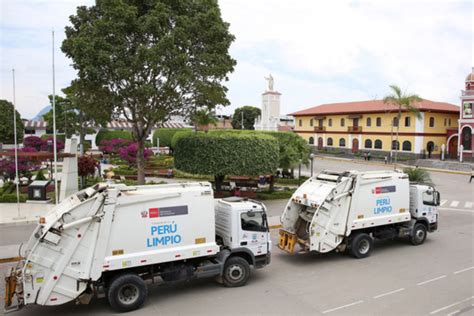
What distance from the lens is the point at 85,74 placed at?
20125 millimetres

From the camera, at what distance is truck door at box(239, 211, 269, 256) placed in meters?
11.4

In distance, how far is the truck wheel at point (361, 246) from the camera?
13.7 meters

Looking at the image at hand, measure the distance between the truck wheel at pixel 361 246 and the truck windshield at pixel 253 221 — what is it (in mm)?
3891

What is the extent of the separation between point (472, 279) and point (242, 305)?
284 inches

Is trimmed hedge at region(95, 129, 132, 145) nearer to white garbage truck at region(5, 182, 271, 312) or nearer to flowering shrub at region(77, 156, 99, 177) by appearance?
flowering shrub at region(77, 156, 99, 177)

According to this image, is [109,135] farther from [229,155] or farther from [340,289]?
[340,289]

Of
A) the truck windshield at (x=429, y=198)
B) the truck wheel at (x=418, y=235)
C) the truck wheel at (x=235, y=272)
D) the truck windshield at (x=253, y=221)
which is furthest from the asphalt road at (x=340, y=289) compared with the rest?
the truck windshield at (x=429, y=198)

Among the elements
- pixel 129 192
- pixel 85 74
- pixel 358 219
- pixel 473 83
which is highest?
pixel 473 83

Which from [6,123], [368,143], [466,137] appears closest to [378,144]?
[368,143]

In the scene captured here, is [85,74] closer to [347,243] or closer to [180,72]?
[180,72]

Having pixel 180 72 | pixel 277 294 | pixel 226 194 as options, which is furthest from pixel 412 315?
pixel 226 194

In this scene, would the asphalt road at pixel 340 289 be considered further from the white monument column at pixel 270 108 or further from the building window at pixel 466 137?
the white monument column at pixel 270 108

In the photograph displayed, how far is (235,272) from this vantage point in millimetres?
11227

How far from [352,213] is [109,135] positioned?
59751 millimetres
